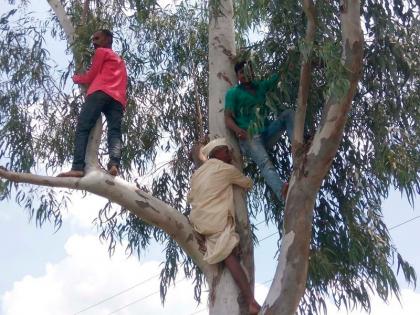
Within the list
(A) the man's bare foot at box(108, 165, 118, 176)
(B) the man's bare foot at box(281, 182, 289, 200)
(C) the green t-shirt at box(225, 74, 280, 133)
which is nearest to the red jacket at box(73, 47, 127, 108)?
(A) the man's bare foot at box(108, 165, 118, 176)

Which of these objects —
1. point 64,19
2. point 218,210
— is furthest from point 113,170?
point 64,19

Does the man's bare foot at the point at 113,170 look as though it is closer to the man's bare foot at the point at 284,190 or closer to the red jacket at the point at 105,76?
the red jacket at the point at 105,76

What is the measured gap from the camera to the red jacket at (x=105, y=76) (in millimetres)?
6238

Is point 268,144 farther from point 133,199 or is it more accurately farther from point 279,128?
point 133,199

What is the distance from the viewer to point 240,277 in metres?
5.47

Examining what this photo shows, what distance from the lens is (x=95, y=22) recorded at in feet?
24.6

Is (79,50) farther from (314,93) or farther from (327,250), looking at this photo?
(327,250)

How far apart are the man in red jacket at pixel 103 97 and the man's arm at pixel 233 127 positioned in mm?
799

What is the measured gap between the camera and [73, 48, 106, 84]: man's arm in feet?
20.5

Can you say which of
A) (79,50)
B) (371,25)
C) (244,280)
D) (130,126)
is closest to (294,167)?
(244,280)

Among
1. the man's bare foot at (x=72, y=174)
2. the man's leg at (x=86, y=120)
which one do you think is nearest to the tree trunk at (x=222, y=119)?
the man's leg at (x=86, y=120)

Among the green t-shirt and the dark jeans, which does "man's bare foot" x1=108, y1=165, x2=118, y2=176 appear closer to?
the dark jeans

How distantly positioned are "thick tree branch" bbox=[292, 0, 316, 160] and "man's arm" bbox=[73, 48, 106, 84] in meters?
1.66

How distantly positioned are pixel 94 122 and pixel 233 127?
1.00m
